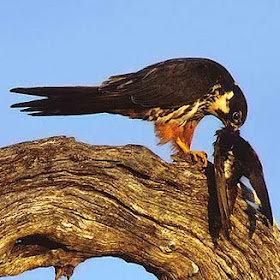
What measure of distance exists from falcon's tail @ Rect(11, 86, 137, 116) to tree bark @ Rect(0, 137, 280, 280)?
1044 mm

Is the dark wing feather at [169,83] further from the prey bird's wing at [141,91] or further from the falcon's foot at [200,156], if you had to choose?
the falcon's foot at [200,156]

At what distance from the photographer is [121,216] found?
6.13m

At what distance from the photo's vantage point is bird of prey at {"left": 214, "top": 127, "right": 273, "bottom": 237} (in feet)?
20.7

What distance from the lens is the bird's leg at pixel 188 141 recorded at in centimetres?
678

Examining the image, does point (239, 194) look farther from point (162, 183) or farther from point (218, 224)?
point (162, 183)

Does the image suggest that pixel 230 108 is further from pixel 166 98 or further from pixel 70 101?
pixel 70 101

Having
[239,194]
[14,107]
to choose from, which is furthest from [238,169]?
[14,107]

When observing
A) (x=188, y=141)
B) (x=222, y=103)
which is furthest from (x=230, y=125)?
(x=188, y=141)

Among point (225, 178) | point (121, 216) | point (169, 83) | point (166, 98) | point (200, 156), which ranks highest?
point (169, 83)

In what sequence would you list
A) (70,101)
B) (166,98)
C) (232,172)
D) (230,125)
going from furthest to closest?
(230,125) < (166,98) < (70,101) < (232,172)

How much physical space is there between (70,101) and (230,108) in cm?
182

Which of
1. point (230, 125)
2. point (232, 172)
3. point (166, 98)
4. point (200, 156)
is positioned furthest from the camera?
point (230, 125)

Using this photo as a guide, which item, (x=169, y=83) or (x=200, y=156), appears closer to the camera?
(x=200, y=156)

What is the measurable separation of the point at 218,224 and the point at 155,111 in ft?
5.19
